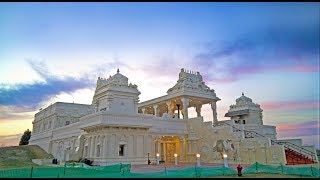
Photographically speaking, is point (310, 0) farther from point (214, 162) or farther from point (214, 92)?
point (214, 92)

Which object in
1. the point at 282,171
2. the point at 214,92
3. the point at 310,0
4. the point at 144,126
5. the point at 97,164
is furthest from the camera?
the point at 214,92

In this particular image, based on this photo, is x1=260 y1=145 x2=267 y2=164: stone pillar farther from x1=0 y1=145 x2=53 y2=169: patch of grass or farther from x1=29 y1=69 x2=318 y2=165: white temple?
x1=0 y1=145 x2=53 y2=169: patch of grass

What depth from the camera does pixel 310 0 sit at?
11.0 m

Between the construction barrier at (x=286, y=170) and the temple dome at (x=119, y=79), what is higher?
the temple dome at (x=119, y=79)

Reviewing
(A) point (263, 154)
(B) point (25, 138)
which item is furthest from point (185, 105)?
(B) point (25, 138)

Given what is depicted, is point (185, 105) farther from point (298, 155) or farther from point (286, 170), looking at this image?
point (286, 170)

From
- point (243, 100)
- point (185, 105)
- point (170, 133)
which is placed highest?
point (243, 100)

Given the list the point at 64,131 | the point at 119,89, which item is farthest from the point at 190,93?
the point at 64,131

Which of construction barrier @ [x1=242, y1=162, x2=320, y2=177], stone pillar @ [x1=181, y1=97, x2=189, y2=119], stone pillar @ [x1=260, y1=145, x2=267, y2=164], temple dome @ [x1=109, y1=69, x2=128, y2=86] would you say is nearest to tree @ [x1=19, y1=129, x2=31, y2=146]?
temple dome @ [x1=109, y1=69, x2=128, y2=86]

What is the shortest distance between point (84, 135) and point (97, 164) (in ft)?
21.7

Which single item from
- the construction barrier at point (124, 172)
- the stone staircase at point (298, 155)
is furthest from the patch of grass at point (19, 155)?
the stone staircase at point (298, 155)

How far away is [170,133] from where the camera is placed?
3622 cm

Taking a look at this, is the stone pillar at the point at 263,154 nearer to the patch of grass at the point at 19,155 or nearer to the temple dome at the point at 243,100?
the temple dome at the point at 243,100

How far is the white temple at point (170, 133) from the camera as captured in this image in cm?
2922
